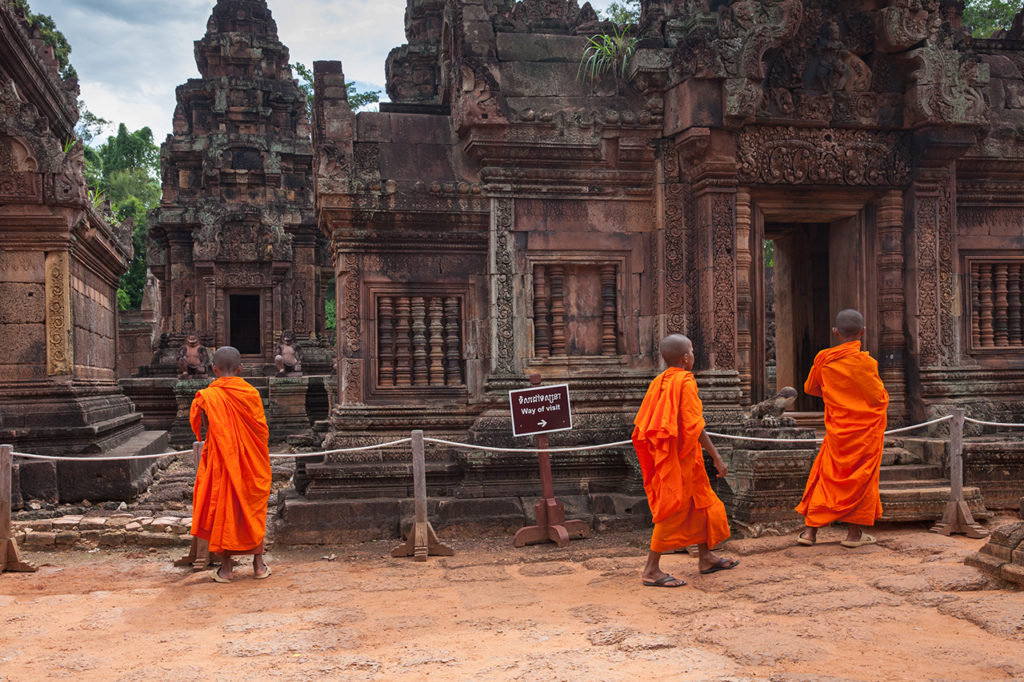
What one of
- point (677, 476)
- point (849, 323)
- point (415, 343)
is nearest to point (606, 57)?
point (415, 343)

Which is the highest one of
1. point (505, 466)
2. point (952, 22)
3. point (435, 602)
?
point (952, 22)

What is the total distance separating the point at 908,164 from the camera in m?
7.84

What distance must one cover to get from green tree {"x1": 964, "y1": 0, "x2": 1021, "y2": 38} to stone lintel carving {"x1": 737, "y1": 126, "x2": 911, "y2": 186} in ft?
48.7

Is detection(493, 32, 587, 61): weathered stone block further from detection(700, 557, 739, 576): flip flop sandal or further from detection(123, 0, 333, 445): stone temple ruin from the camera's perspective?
detection(123, 0, 333, 445): stone temple ruin

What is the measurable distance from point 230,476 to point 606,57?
4.66 m

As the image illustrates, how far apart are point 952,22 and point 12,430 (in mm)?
9344

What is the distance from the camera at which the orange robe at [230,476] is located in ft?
19.0

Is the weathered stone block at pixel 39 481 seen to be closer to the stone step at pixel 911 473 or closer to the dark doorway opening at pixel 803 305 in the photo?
the stone step at pixel 911 473

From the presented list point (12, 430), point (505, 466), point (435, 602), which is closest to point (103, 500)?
point (12, 430)

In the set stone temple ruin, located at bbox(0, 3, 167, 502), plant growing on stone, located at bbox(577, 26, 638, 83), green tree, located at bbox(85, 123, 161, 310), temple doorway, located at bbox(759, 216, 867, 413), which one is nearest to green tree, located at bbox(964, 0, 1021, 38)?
temple doorway, located at bbox(759, 216, 867, 413)

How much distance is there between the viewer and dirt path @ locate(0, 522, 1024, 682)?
12.8 ft

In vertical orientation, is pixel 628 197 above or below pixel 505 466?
above

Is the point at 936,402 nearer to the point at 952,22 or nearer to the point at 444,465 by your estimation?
the point at 952,22

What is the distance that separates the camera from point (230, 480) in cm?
584
